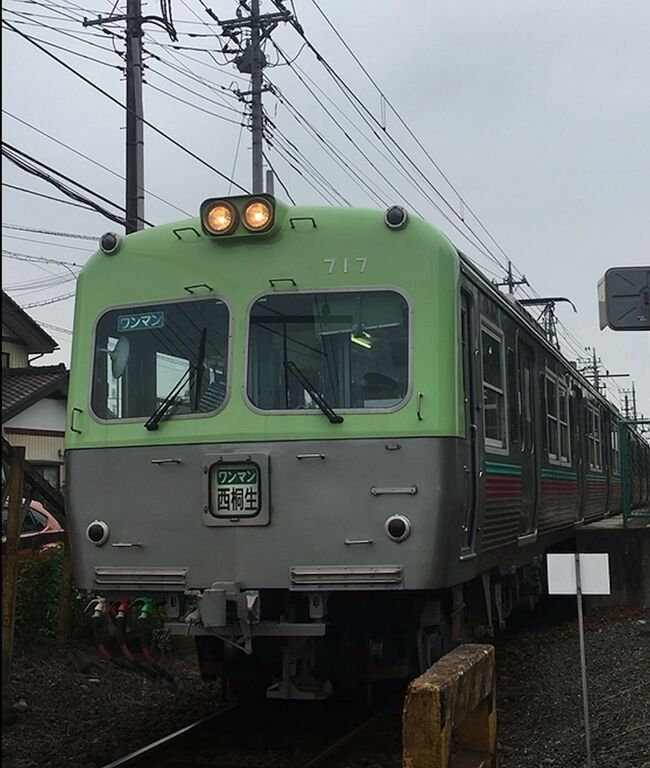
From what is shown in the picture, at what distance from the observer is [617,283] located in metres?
6.29

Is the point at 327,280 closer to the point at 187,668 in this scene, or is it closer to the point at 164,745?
the point at 164,745

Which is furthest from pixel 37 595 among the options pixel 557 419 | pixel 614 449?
pixel 614 449

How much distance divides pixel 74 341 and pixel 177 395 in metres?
0.87

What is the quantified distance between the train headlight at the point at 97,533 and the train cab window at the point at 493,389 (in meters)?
Result: 2.58

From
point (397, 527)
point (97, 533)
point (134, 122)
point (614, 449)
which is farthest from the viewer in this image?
point (614, 449)

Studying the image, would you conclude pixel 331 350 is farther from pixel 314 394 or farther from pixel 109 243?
pixel 109 243

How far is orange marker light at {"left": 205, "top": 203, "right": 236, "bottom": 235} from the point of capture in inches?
→ 247

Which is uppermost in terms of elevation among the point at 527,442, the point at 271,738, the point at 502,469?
Answer: the point at 527,442

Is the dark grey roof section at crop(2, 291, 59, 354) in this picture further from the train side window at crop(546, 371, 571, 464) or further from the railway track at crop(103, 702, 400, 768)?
the railway track at crop(103, 702, 400, 768)

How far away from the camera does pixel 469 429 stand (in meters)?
6.38

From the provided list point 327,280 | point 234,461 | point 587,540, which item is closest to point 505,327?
point 327,280

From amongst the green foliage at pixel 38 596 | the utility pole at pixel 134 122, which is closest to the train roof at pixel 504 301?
the green foliage at pixel 38 596

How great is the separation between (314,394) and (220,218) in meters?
1.31

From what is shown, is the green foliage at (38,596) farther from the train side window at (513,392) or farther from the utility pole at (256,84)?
the utility pole at (256,84)
